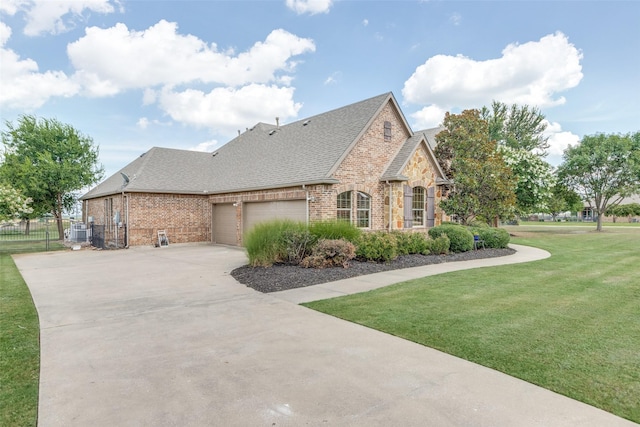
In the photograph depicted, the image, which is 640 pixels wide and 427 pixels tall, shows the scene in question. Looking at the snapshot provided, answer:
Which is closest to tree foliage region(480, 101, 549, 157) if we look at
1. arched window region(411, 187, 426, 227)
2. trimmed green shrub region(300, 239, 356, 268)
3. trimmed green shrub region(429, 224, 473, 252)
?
arched window region(411, 187, 426, 227)

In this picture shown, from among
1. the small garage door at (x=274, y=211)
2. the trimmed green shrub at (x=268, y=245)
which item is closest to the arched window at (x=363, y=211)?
the small garage door at (x=274, y=211)

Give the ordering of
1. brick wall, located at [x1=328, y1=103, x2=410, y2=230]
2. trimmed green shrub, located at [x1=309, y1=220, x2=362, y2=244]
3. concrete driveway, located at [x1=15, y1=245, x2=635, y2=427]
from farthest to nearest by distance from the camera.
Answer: brick wall, located at [x1=328, y1=103, x2=410, y2=230]
trimmed green shrub, located at [x1=309, y1=220, x2=362, y2=244]
concrete driveway, located at [x1=15, y1=245, x2=635, y2=427]

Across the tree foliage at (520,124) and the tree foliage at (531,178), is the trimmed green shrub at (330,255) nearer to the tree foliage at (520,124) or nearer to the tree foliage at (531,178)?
the tree foliage at (531,178)

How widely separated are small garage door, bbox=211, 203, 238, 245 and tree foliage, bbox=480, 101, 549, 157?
100 feet

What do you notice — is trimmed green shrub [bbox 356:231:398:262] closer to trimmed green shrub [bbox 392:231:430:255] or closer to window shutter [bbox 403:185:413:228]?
trimmed green shrub [bbox 392:231:430:255]

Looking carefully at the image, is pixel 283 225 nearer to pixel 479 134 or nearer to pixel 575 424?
pixel 575 424

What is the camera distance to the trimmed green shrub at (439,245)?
13.3 m

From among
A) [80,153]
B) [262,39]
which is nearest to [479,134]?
[262,39]

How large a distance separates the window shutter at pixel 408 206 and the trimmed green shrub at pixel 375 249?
15.2 ft

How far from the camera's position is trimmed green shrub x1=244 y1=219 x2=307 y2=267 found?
34.0 ft

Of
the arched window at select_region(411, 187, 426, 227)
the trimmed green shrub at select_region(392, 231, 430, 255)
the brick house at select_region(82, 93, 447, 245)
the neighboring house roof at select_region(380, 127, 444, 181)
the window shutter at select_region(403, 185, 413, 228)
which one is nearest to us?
the trimmed green shrub at select_region(392, 231, 430, 255)

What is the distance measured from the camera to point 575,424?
2.77m

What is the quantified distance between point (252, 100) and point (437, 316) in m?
25.3

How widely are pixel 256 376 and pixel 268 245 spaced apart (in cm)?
679
